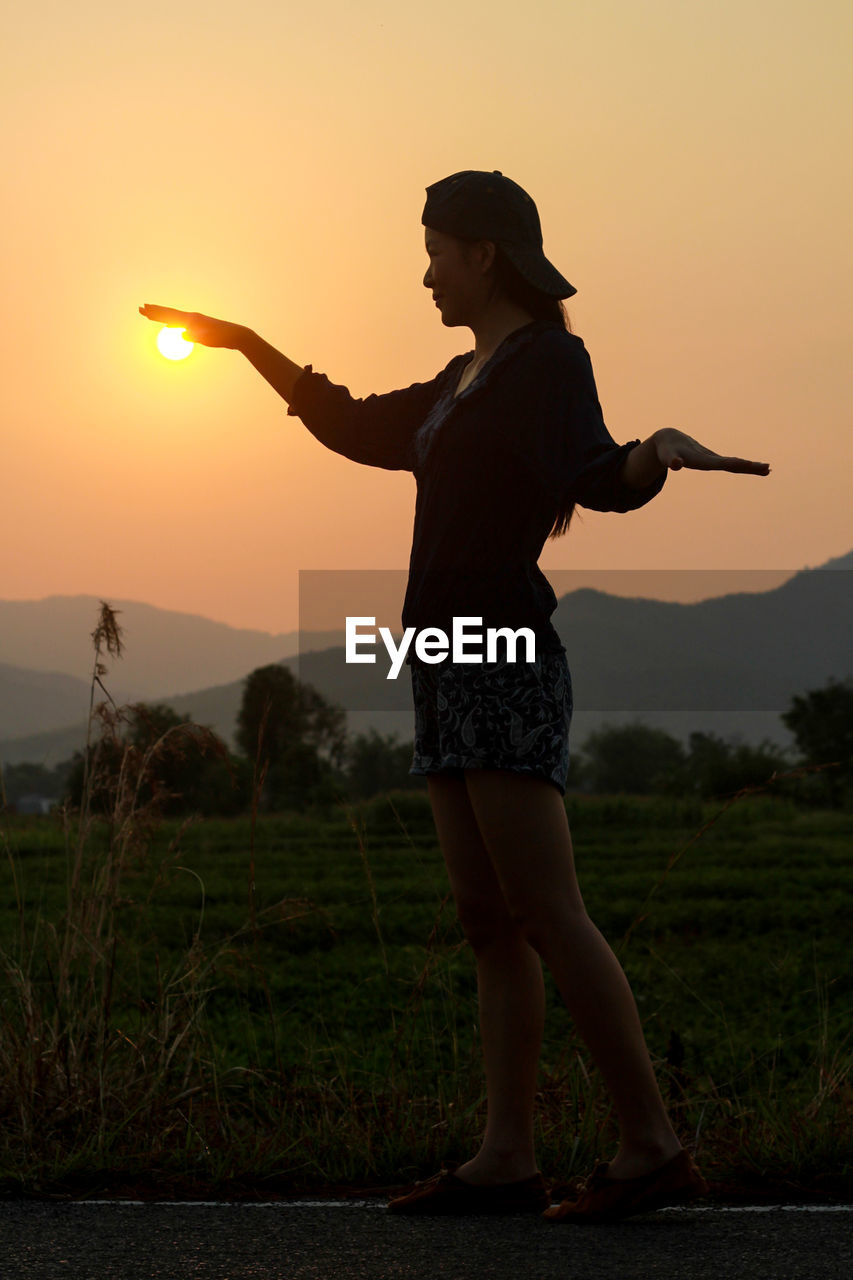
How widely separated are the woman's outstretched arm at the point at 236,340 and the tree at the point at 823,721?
5682cm

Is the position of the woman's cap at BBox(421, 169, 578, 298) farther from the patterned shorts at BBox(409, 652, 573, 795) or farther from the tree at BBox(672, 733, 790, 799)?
the tree at BBox(672, 733, 790, 799)

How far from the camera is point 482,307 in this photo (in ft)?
8.59

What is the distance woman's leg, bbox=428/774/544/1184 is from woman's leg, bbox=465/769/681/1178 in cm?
12

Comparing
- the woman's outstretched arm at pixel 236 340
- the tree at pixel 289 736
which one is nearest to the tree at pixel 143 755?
the tree at pixel 289 736

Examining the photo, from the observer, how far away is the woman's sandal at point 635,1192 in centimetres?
230

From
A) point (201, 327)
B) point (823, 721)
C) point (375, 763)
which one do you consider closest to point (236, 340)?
point (201, 327)

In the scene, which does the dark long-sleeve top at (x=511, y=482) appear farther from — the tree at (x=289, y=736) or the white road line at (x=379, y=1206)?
the white road line at (x=379, y=1206)

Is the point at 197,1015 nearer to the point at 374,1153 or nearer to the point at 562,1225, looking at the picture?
the point at 374,1153

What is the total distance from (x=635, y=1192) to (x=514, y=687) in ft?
2.83

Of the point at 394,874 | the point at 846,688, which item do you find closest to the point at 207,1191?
the point at 394,874

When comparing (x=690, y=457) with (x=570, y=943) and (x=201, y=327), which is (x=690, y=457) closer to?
(x=570, y=943)

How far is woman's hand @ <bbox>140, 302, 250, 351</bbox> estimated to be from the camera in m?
3.01

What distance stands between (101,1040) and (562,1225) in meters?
1.24

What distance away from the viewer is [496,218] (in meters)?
2.54
